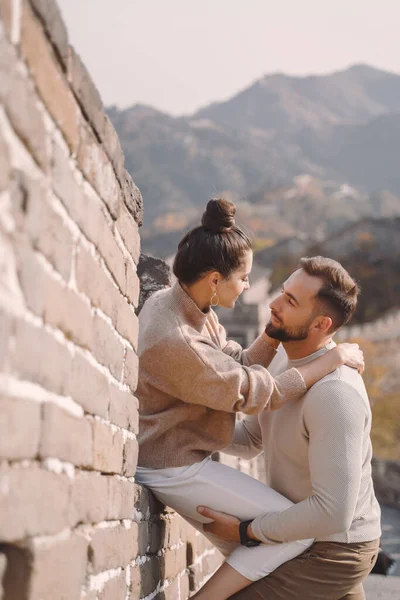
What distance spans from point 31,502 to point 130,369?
4.48ft

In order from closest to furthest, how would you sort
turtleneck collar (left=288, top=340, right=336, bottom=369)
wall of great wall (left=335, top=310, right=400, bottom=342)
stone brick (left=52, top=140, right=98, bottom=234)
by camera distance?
stone brick (left=52, top=140, right=98, bottom=234), turtleneck collar (left=288, top=340, right=336, bottom=369), wall of great wall (left=335, top=310, right=400, bottom=342)

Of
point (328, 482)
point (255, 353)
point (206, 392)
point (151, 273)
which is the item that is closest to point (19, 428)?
point (206, 392)

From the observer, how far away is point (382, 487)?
59.3ft

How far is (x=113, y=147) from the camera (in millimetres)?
2719

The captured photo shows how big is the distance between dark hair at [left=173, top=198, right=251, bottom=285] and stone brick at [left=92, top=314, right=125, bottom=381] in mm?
782

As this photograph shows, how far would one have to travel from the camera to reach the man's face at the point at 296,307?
395 cm

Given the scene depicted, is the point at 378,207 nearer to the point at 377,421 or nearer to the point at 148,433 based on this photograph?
the point at 377,421

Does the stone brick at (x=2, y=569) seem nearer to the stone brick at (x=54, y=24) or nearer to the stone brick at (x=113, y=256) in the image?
the stone brick at (x=113, y=256)

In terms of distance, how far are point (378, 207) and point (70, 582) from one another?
116m

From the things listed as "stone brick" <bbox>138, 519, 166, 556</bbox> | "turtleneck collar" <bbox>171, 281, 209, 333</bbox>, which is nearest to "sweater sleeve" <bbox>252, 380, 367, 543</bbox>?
"stone brick" <bbox>138, 519, 166, 556</bbox>

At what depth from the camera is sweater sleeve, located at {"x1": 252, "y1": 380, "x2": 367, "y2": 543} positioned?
341 centimetres

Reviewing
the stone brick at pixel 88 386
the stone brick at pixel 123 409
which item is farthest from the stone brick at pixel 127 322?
the stone brick at pixel 88 386

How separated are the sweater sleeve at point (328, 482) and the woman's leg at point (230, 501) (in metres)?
0.10

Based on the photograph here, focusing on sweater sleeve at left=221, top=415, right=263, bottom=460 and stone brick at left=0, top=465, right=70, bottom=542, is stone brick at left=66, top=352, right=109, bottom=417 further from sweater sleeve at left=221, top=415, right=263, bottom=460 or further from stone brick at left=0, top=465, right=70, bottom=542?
sweater sleeve at left=221, top=415, right=263, bottom=460
